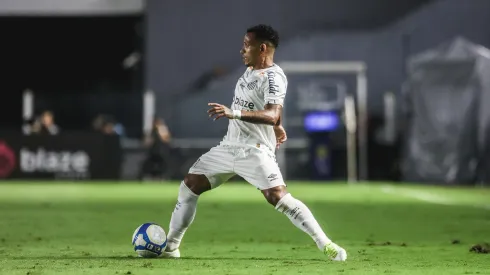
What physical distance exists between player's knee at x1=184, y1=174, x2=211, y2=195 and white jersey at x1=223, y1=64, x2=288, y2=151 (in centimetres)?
42

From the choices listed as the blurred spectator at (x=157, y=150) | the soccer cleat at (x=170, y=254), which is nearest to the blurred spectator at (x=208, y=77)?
the blurred spectator at (x=157, y=150)

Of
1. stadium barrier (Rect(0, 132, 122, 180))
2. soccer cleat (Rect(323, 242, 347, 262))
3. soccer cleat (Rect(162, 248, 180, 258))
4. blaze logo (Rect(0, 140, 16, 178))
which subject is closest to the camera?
soccer cleat (Rect(323, 242, 347, 262))

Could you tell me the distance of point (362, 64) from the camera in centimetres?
3369

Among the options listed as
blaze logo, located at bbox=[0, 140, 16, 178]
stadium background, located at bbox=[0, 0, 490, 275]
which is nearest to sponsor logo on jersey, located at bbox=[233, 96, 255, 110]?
stadium background, located at bbox=[0, 0, 490, 275]

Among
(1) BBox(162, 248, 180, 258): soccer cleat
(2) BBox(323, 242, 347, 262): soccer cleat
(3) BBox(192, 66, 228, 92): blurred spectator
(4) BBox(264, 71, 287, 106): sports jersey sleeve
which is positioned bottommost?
(3) BBox(192, 66, 228, 92): blurred spectator

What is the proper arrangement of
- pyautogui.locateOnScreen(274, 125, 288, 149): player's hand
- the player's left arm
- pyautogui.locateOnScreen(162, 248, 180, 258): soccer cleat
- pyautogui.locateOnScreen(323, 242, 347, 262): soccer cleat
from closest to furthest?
the player's left arm, pyautogui.locateOnScreen(323, 242, 347, 262): soccer cleat, pyautogui.locateOnScreen(162, 248, 180, 258): soccer cleat, pyautogui.locateOnScreen(274, 125, 288, 149): player's hand

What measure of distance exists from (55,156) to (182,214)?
22397 mm

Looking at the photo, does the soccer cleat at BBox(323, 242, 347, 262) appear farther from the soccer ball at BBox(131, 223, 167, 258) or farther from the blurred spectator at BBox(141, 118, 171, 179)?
the blurred spectator at BBox(141, 118, 171, 179)

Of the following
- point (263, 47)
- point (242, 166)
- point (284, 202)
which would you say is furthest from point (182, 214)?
point (263, 47)

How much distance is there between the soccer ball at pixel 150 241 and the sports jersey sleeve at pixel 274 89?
1607 mm

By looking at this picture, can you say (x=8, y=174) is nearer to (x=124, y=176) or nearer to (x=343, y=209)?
(x=124, y=176)

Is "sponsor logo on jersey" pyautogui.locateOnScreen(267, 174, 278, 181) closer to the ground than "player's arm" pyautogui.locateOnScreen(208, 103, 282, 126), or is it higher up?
closer to the ground

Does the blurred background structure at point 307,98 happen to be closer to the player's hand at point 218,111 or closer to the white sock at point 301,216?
the white sock at point 301,216

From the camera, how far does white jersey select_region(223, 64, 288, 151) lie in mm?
9859
